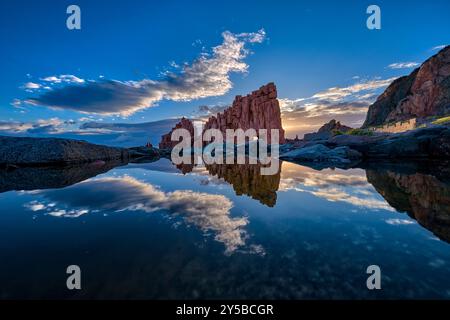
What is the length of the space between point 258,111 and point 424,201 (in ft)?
254

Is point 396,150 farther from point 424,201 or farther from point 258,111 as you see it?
point 258,111

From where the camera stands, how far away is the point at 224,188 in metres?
5.68

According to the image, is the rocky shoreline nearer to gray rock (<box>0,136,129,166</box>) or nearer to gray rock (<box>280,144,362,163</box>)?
gray rock (<box>280,144,362,163</box>)

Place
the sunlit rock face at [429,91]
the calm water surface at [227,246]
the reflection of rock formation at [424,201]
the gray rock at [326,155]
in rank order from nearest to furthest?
the calm water surface at [227,246], the reflection of rock formation at [424,201], the gray rock at [326,155], the sunlit rock face at [429,91]

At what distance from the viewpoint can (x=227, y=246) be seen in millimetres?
2350

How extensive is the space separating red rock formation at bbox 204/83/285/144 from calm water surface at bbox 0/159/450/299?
70609mm

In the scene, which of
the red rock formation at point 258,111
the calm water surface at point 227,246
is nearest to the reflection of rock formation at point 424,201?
the calm water surface at point 227,246

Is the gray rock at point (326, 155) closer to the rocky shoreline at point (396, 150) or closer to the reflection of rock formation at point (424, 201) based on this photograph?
the rocky shoreline at point (396, 150)

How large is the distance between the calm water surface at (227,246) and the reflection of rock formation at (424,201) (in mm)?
24

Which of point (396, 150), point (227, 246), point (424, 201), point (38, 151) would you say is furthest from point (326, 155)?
point (38, 151)

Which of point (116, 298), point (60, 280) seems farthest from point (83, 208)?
point (116, 298)

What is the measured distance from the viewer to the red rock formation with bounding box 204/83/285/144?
75.9 metres

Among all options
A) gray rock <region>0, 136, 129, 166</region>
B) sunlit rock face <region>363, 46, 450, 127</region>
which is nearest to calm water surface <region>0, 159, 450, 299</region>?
gray rock <region>0, 136, 129, 166</region>

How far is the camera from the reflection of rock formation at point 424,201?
2.91 metres
